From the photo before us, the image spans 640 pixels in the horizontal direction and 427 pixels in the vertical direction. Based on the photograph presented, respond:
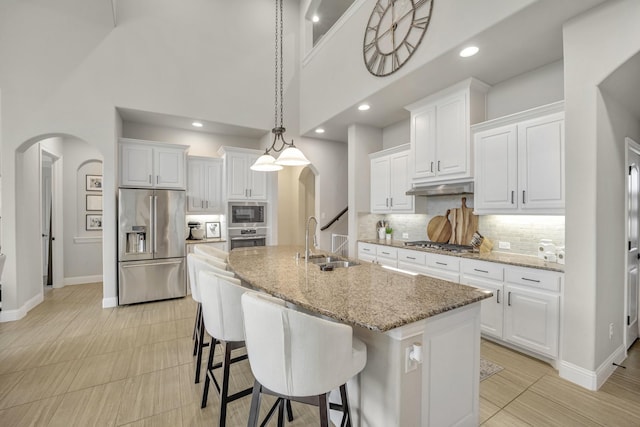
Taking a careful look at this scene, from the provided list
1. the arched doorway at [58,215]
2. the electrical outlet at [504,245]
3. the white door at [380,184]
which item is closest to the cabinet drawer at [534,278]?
the electrical outlet at [504,245]

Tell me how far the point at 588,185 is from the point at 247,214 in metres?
4.65

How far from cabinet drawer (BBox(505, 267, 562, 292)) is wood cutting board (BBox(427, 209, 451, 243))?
4.14 ft

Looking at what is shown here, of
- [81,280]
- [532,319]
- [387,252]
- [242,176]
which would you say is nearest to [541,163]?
[532,319]

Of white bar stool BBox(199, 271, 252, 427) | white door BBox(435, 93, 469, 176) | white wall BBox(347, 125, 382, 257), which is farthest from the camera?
white wall BBox(347, 125, 382, 257)

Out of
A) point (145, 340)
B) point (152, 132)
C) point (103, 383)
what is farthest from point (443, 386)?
point (152, 132)

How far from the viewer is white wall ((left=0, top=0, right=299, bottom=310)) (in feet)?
12.0

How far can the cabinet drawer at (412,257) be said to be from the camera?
3652 mm

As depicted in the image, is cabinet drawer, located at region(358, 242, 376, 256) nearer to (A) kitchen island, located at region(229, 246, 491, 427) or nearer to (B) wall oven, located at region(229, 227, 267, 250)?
(B) wall oven, located at region(229, 227, 267, 250)

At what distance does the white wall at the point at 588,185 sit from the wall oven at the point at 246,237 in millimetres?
4436

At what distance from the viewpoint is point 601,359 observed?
2295 millimetres

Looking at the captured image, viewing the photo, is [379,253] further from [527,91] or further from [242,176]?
[242,176]

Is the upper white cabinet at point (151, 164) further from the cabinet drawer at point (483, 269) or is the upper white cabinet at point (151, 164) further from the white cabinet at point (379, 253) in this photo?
the cabinet drawer at point (483, 269)

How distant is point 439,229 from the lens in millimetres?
4070

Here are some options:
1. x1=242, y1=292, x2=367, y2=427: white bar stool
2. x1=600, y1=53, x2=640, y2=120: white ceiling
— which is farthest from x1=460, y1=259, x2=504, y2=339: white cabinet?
x1=242, y1=292, x2=367, y2=427: white bar stool
